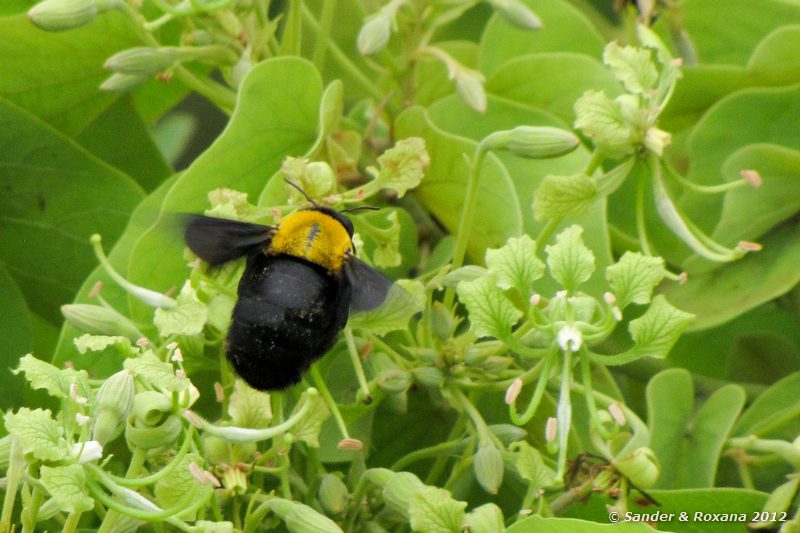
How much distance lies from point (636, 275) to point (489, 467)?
0.23 meters

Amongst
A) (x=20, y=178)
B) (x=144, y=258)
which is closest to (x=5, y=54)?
(x=20, y=178)

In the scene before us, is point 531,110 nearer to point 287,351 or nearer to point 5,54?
point 287,351

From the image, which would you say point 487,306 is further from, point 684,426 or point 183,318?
point 684,426

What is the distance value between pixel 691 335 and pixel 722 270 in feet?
0.55

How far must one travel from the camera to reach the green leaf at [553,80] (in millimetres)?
1696

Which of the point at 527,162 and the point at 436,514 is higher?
the point at 527,162

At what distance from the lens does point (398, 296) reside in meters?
1.26

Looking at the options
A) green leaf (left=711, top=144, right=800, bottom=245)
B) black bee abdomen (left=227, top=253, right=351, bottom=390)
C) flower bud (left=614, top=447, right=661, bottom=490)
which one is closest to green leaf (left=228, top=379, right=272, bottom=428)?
black bee abdomen (left=227, top=253, right=351, bottom=390)

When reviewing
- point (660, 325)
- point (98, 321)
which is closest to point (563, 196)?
point (660, 325)

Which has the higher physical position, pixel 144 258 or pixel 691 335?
pixel 144 258

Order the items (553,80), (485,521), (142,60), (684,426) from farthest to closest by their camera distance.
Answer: (553,80) → (684,426) → (142,60) → (485,521)

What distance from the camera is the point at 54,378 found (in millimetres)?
1127

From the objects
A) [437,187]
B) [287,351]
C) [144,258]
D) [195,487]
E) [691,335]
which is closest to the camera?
[195,487]

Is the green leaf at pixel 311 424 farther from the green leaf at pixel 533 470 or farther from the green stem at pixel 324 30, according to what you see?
the green stem at pixel 324 30
